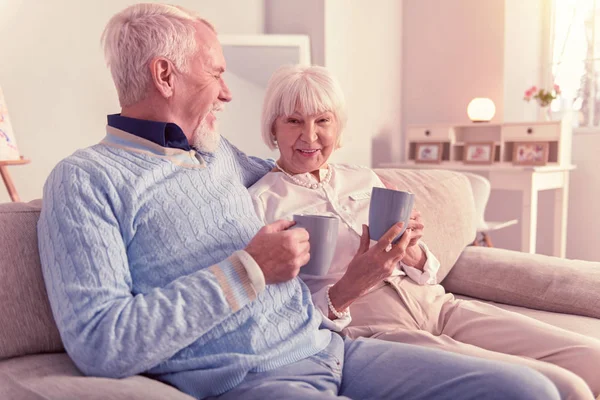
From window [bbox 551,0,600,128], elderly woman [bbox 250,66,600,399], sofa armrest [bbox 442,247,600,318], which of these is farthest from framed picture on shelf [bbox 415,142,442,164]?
elderly woman [bbox 250,66,600,399]

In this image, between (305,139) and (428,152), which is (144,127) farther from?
(428,152)

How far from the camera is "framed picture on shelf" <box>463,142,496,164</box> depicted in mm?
3730

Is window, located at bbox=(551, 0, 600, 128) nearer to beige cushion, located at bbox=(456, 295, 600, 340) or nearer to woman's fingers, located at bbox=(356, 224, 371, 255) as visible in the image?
beige cushion, located at bbox=(456, 295, 600, 340)

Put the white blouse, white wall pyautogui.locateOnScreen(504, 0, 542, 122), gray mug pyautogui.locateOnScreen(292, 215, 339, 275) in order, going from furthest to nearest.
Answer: white wall pyautogui.locateOnScreen(504, 0, 542, 122)
the white blouse
gray mug pyautogui.locateOnScreen(292, 215, 339, 275)

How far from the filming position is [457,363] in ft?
3.56

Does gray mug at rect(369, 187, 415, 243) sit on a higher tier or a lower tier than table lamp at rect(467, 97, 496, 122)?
lower

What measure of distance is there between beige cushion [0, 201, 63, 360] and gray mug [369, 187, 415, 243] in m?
0.65

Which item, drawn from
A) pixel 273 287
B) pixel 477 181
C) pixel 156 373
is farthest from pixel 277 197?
pixel 477 181

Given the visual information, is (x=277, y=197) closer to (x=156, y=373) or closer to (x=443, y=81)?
(x=156, y=373)

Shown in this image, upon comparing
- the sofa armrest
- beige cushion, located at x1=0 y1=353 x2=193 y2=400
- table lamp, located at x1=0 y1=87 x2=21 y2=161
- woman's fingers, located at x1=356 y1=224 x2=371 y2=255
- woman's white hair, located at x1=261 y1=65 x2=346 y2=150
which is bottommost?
the sofa armrest

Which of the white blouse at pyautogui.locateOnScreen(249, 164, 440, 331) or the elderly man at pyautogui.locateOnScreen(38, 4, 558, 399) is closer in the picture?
the elderly man at pyautogui.locateOnScreen(38, 4, 558, 399)

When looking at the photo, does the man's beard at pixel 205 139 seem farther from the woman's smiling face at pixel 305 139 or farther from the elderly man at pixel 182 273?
the woman's smiling face at pixel 305 139

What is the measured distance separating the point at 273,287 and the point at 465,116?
11.3ft

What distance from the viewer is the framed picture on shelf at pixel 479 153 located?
12.2 feet
